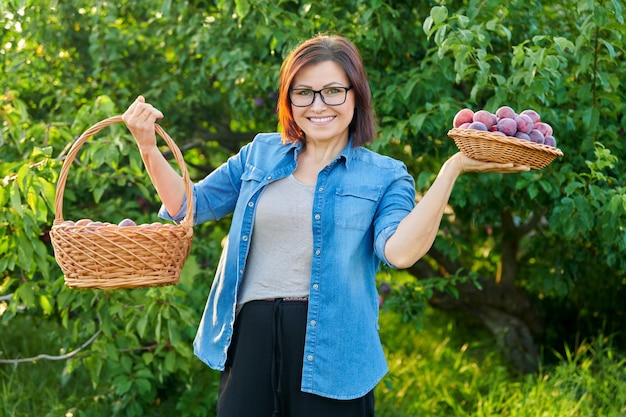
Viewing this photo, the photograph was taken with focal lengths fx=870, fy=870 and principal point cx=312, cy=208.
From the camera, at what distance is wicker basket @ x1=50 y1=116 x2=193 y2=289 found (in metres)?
1.99

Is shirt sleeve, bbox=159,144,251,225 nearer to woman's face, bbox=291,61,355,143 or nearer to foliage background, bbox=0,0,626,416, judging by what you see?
woman's face, bbox=291,61,355,143

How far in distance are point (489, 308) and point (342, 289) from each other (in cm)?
267

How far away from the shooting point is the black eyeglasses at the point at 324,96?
2061 mm

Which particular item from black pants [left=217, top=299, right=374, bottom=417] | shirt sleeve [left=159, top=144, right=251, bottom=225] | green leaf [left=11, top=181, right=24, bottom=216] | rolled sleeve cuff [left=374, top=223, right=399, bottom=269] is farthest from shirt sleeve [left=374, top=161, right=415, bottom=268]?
green leaf [left=11, top=181, right=24, bottom=216]

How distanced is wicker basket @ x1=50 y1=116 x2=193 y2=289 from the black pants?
0.75 feet

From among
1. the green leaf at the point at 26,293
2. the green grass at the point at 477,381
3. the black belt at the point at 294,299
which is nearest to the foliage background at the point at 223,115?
the green leaf at the point at 26,293

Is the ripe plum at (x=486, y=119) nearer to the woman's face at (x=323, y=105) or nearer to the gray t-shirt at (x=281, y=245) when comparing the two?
the woman's face at (x=323, y=105)

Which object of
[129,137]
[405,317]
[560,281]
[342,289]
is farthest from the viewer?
[560,281]

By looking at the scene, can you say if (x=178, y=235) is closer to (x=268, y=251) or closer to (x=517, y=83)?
(x=268, y=251)

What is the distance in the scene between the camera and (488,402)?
376 centimetres

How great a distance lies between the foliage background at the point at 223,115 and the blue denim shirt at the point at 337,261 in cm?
83

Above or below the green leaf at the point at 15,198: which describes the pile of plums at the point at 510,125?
above

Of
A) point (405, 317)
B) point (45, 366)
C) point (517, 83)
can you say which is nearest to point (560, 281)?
point (405, 317)

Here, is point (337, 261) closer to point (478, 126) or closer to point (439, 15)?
point (478, 126)
